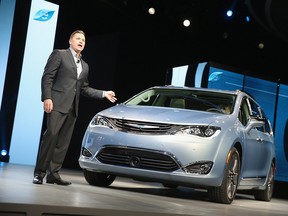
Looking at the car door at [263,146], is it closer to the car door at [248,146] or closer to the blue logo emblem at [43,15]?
the car door at [248,146]

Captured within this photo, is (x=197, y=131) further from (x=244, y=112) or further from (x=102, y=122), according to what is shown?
(x=244, y=112)

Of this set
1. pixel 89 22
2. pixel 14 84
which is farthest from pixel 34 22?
pixel 89 22

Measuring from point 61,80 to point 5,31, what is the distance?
17.7ft

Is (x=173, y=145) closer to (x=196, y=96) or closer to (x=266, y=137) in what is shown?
(x=196, y=96)

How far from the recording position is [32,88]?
39.0ft

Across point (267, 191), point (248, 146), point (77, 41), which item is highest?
point (77, 41)

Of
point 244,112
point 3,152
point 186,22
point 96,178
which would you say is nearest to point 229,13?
point 186,22

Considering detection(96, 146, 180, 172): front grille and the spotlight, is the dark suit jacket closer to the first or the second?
detection(96, 146, 180, 172): front grille

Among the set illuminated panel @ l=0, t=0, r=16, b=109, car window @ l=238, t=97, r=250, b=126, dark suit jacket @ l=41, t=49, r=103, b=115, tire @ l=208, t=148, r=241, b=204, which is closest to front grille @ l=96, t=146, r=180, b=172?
tire @ l=208, t=148, r=241, b=204

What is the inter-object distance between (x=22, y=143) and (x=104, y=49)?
3.63 m

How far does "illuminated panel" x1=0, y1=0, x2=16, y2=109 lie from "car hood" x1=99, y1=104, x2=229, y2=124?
5.03 metres

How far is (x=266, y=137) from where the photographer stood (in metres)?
8.36

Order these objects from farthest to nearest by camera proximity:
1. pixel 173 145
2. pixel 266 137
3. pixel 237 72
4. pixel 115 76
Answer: pixel 115 76, pixel 237 72, pixel 266 137, pixel 173 145

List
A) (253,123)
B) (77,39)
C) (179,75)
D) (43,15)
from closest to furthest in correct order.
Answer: (77,39)
(253,123)
(43,15)
(179,75)
